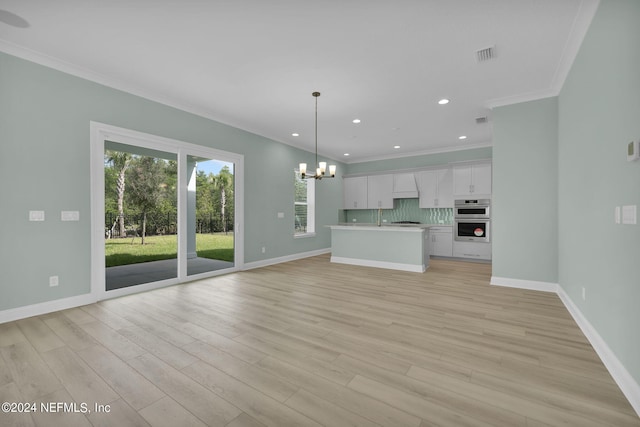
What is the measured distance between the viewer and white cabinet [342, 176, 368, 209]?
8375mm

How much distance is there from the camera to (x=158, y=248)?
4633 millimetres

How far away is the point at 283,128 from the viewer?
557 cm

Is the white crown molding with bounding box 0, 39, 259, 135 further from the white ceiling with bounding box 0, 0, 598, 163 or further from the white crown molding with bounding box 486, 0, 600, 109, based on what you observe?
the white crown molding with bounding box 486, 0, 600, 109

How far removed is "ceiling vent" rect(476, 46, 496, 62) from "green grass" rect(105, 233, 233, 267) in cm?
474

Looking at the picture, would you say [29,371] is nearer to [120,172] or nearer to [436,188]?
[120,172]

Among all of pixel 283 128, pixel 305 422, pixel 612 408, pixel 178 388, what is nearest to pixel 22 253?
pixel 178 388

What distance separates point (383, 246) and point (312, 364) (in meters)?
3.99

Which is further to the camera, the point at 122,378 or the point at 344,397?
the point at 122,378

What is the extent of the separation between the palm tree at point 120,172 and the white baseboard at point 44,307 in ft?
3.38

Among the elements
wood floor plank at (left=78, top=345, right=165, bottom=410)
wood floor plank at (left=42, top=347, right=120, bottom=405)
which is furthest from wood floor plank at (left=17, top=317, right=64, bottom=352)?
wood floor plank at (left=78, top=345, right=165, bottom=410)

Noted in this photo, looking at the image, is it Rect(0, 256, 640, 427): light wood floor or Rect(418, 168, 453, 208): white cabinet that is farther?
Rect(418, 168, 453, 208): white cabinet

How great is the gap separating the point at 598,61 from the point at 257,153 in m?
5.07

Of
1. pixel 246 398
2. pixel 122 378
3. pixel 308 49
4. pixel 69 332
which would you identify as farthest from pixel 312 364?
pixel 308 49

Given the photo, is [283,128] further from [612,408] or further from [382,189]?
[612,408]
